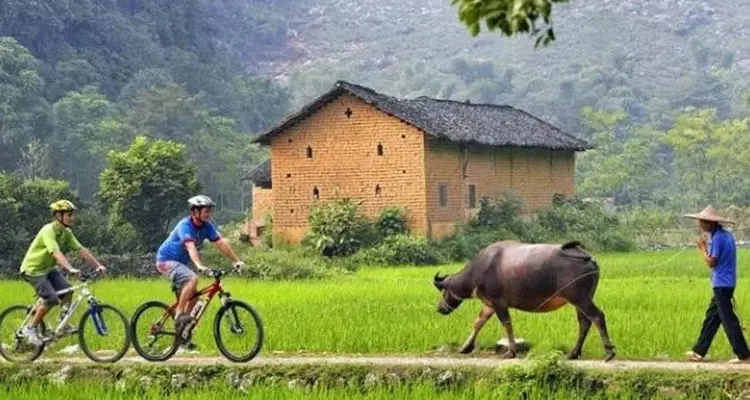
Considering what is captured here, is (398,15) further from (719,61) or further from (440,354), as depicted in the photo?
(440,354)

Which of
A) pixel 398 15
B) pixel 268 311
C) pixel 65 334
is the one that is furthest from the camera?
pixel 398 15

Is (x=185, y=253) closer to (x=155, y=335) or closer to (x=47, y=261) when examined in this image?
(x=155, y=335)

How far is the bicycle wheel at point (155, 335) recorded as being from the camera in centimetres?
1215

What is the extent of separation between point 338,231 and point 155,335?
2200cm

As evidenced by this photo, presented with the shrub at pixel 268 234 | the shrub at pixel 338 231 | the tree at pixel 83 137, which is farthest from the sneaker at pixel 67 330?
the tree at pixel 83 137

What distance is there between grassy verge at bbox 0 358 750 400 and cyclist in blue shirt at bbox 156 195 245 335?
747 mm

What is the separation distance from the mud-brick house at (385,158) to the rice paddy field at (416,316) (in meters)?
9.48

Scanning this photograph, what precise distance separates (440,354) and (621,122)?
233ft

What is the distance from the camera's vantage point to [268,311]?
56.7ft

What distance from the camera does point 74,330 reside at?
40.9ft

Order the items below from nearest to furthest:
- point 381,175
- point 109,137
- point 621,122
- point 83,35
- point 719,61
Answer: point 381,175, point 109,137, point 83,35, point 621,122, point 719,61

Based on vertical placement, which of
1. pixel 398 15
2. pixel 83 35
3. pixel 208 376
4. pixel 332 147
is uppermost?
pixel 398 15

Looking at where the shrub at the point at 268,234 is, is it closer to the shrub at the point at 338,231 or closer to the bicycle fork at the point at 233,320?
the shrub at the point at 338,231

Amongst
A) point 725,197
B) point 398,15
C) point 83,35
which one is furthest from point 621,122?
point 398,15
